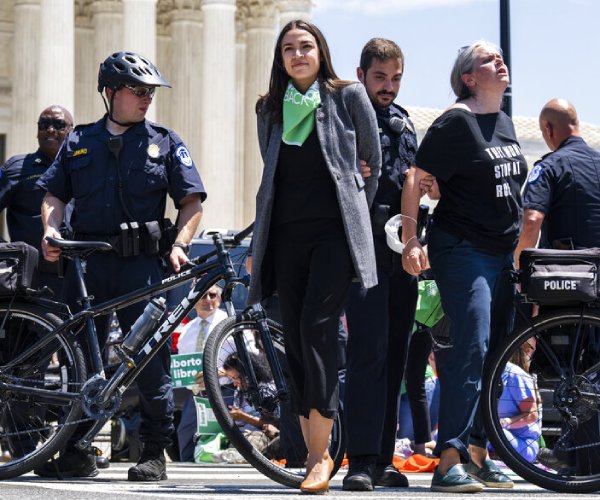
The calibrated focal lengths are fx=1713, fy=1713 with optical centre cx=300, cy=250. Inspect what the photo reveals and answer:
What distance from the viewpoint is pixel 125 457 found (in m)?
12.5

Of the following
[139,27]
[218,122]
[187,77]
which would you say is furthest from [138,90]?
Result: [187,77]

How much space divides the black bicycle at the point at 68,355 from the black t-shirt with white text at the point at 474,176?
3.39 ft

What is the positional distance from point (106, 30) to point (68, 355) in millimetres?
31538

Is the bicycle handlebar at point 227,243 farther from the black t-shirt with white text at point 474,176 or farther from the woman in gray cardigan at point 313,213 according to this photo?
the black t-shirt with white text at point 474,176

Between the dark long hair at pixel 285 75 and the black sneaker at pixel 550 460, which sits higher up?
the dark long hair at pixel 285 75

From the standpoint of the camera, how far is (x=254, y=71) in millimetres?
41969

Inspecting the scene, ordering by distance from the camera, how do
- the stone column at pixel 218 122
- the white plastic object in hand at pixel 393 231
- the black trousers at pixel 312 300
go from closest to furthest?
1. the black trousers at pixel 312 300
2. the white plastic object in hand at pixel 393 231
3. the stone column at pixel 218 122

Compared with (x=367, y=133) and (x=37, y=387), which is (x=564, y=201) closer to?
(x=367, y=133)

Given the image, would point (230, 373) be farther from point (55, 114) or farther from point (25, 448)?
point (55, 114)

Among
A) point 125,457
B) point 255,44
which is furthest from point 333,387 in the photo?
point 255,44

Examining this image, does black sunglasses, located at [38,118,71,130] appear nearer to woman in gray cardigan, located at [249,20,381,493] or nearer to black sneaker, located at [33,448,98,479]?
black sneaker, located at [33,448,98,479]

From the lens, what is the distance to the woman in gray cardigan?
A: 24.3 ft

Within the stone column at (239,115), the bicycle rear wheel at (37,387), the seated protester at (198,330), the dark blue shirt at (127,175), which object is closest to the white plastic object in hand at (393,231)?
the dark blue shirt at (127,175)

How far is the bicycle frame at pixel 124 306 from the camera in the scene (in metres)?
8.05
